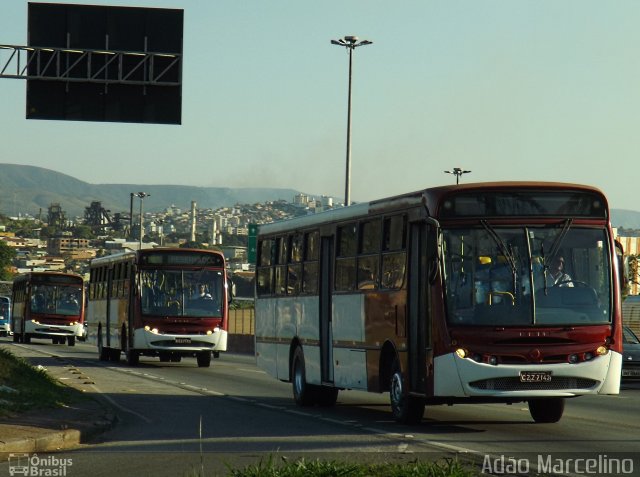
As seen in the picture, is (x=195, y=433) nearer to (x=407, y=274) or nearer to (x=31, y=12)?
(x=407, y=274)

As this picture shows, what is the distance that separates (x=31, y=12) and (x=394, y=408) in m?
16.6

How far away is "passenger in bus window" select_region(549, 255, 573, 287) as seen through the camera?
56.4 feet

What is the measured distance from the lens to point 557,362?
17.0 metres

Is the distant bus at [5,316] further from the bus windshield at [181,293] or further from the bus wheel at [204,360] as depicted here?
the bus windshield at [181,293]

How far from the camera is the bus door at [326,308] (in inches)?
851

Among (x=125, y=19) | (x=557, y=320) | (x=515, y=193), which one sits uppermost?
(x=125, y=19)

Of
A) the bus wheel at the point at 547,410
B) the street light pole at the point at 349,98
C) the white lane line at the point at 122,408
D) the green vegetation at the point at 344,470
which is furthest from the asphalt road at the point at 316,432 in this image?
the street light pole at the point at 349,98

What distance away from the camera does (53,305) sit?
62.9 m

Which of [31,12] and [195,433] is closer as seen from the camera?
[195,433]

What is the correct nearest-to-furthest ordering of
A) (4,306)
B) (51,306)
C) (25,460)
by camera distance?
1. (25,460)
2. (51,306)
3. (4,306)

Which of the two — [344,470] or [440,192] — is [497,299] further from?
[344,470]

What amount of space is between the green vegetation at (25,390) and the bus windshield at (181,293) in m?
11.4

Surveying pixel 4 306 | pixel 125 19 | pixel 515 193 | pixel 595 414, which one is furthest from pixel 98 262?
pixel 4 306

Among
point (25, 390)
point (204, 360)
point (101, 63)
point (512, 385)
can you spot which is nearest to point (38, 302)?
point (204, 360)
